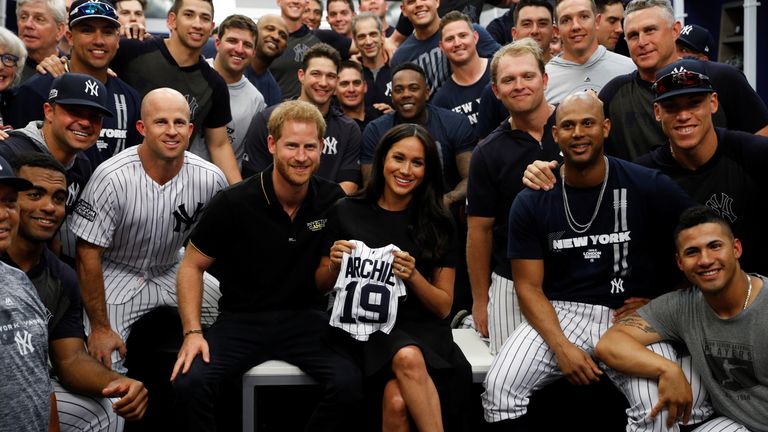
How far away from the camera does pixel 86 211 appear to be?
4.60m

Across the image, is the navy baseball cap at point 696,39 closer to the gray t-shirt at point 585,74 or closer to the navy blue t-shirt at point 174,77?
the gray t-shirt at point 585,74

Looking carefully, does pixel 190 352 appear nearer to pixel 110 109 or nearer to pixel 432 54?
pixel 110 109

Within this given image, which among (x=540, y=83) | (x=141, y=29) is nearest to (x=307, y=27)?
(x=141, y=29)

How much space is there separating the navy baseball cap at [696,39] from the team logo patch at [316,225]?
2.84 m

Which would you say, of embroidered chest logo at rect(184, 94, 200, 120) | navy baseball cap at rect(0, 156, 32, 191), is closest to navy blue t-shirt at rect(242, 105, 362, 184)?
embroidered chest logo at rect(184, 94, 200, 120)

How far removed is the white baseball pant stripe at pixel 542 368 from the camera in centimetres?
398

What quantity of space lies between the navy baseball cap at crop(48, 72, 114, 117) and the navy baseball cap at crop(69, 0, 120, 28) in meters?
0.58

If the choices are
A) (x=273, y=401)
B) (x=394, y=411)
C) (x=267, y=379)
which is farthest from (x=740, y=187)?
(x=273, y=401)

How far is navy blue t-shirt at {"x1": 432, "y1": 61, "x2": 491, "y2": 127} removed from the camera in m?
6.31

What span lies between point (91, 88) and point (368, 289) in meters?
1.88

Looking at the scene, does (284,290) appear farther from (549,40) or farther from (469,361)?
(549,40)

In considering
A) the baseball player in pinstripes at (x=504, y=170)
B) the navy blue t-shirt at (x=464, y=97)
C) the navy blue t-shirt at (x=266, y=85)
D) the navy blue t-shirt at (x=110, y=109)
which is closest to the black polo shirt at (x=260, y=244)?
the baseball player in pinstripes at (x=504, y=170)

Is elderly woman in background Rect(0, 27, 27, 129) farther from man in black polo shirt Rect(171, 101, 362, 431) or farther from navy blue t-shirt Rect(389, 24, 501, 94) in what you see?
navy blue t-shirt Rect(389, 24, 501, 94)

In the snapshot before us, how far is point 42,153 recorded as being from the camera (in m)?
4.19
